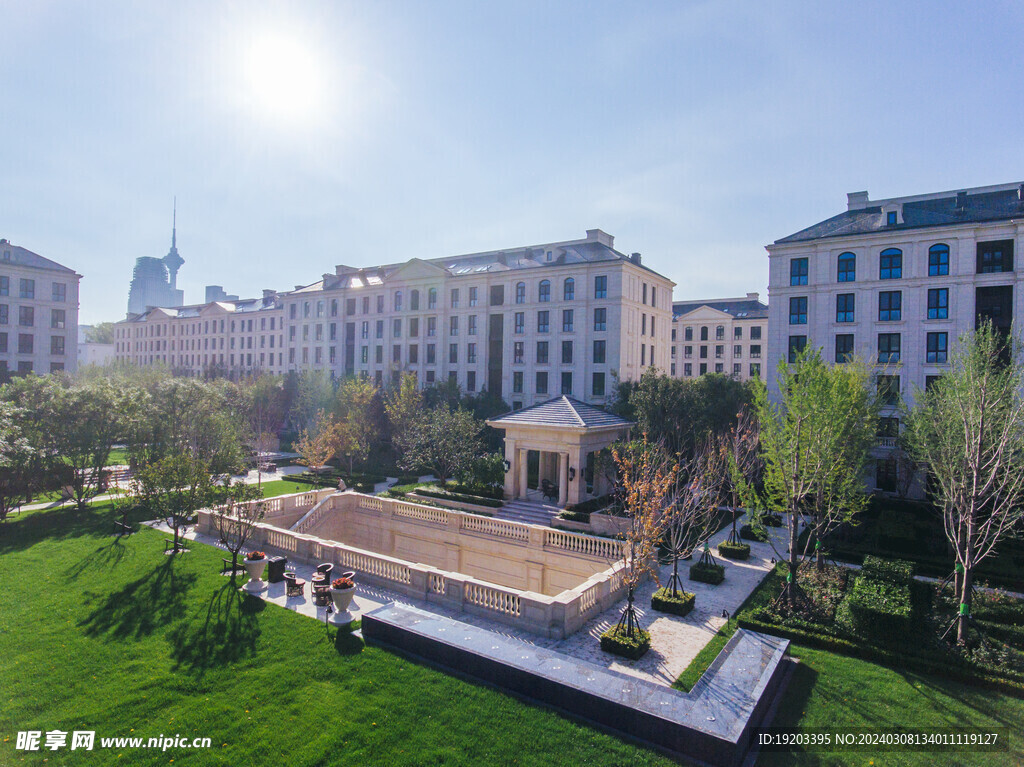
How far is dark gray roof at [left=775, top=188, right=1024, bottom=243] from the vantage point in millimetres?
32750

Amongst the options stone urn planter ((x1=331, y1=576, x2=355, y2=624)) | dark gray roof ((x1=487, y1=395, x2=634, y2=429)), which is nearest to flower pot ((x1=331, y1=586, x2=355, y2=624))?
stone urn planter ((x1=331, y1=576, x2=355, y2=624))

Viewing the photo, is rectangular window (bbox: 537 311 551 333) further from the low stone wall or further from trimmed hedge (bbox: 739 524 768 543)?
trimmed hedge (bbox: 739 524 768 543)

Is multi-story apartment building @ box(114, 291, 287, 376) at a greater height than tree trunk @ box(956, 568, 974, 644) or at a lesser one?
greater

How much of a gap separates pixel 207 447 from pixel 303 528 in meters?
10.5

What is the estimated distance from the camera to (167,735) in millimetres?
9305

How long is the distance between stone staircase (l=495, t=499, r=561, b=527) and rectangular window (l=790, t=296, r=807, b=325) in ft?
74.2

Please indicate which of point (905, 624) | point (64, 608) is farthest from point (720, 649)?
point (64, 608)

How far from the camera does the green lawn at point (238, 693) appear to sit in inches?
351

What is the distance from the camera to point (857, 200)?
3903 centimetres

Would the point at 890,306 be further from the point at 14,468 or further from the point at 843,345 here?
the point at 14,468

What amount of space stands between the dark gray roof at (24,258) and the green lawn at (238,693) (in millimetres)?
56451

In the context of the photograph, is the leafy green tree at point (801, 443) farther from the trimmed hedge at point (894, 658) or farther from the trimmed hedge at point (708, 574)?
the trimmed hedge at point (708, 574)

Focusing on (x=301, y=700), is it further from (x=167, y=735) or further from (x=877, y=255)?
(x=877, y=255)

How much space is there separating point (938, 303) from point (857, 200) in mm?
9793
